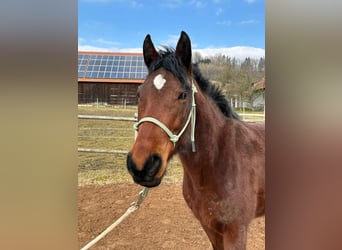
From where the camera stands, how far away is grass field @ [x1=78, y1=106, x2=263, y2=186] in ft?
4.48

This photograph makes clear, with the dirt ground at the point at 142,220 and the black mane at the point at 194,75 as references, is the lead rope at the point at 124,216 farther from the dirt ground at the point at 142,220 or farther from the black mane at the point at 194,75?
the black mane at the point at 194,75

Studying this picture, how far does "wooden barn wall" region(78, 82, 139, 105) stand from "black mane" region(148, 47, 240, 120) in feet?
0.72

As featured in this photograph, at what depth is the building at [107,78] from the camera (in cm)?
134

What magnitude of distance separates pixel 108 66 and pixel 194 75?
412mm

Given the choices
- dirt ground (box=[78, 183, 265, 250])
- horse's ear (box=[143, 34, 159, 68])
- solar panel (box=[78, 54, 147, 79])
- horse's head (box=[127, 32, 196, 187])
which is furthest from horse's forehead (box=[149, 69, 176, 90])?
dirt ground (box=[78, 183, 265, 250])

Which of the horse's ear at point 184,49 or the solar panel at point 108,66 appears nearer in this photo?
the horse's ear at point 184,49

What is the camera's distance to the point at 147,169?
3.40 feet

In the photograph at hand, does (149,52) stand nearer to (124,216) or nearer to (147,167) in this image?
(147,167)

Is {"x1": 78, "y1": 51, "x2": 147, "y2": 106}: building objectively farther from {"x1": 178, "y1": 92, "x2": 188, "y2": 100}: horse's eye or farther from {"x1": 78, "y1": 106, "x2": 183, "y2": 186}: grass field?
{"x1": 178, "y1": 92, "x2": 188, "y2": 100}: horse's eye

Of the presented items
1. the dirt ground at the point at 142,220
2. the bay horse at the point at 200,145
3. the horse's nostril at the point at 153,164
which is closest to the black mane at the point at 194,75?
the bay horse at the point at 200,145
